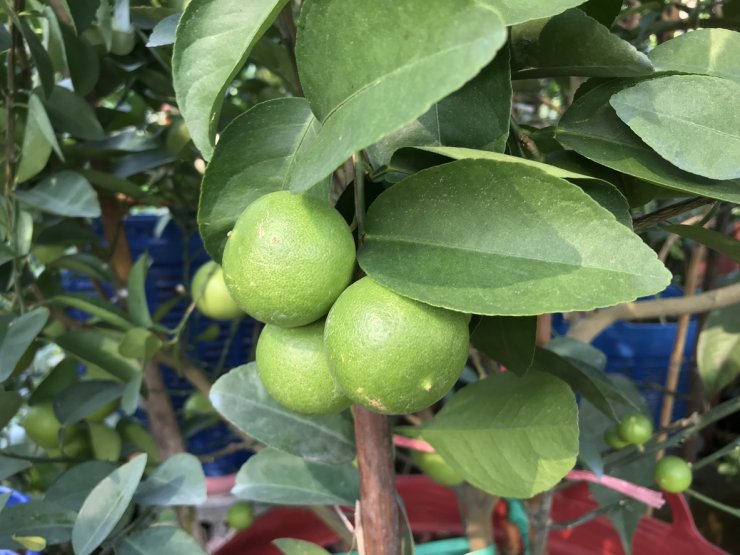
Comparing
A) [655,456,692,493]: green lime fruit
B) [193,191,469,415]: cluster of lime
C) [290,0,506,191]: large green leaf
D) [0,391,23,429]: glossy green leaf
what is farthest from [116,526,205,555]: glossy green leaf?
[655,456,692,493]: green lime fruit

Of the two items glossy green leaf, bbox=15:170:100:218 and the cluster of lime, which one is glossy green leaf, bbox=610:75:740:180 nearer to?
the cluster of lime

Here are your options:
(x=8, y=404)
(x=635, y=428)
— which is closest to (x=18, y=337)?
(x=8, y=404)

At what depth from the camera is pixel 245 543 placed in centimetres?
84

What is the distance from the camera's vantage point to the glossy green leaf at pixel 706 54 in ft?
1.17

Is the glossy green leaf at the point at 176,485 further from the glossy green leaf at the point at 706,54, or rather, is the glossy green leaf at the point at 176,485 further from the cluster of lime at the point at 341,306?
the glossy green leaf at the point at 706,54

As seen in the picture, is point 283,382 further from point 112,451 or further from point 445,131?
point 112,451

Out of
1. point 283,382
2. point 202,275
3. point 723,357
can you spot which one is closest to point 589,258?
point 283,382

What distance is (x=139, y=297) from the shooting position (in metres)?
0.70

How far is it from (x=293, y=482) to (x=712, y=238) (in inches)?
16.7

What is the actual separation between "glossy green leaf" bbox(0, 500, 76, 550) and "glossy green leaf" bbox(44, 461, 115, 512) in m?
0.02

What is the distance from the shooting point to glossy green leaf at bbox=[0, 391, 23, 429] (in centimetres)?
58

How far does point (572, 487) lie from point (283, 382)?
0.63 metres

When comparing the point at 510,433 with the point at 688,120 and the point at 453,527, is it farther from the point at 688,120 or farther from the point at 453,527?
the point at 453,527

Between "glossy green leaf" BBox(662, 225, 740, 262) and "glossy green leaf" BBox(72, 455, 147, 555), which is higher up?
"glossy green leaf" BBox(662, 225, 740, 262)
